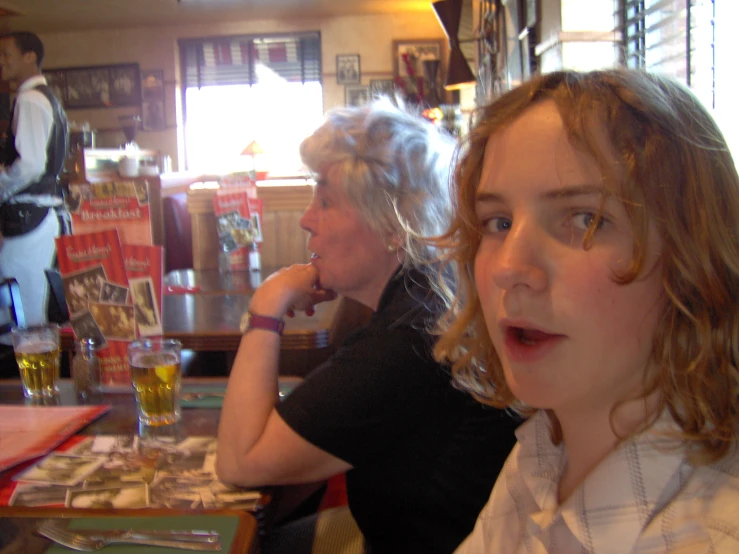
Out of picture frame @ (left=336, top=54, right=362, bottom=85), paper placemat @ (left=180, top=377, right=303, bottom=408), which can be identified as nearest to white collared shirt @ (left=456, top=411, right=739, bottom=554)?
paper placemat @ (left=180, top=377, right=303, bottom=408)

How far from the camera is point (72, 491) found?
827 millimetres

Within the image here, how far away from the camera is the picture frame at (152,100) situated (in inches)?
280

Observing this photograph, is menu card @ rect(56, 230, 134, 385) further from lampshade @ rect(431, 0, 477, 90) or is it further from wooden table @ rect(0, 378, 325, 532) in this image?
lampshade @ rect(431, 0, 477, 90)

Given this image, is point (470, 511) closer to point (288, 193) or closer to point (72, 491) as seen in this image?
point (72, 491)

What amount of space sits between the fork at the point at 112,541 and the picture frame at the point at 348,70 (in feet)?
22.1

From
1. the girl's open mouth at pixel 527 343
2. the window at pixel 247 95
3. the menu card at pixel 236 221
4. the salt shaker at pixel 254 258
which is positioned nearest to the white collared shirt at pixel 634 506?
the girl's open mouth at pixel 527 343

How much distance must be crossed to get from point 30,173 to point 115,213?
2.35 m

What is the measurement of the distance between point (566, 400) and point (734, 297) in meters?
0.16

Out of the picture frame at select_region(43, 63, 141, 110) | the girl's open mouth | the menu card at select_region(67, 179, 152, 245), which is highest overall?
the picture frame at select_region(43, 63, 141, 110)

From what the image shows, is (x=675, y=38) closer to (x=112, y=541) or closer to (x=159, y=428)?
(x=159, y=428)

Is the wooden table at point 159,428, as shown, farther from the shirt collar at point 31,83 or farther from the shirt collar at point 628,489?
the shirt collar at point 31,83

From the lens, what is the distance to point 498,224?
629mm

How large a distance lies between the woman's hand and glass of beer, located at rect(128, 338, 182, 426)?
192 mm

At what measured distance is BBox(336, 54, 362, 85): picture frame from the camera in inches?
274
